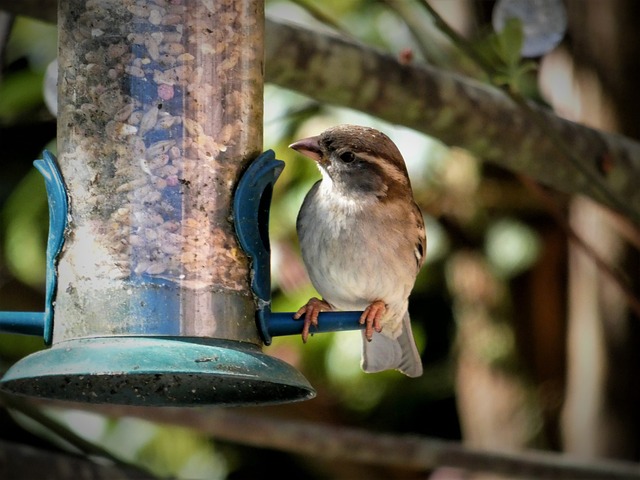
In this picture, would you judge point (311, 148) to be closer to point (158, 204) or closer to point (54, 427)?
point (158, 204)

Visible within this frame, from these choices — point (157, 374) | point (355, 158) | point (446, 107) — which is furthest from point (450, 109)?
point (157, 374)

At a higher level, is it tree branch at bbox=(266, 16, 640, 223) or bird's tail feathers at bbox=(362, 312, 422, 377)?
tree branch at bbox=(266, 16, 640, 223)

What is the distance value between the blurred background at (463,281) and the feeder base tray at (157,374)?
224cm

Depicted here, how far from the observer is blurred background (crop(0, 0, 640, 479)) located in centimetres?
635

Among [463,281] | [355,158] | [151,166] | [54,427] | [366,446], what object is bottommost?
[366,446]

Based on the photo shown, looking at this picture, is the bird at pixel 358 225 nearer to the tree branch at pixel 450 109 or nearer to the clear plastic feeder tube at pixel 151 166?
the tree branch at pixel 450 109

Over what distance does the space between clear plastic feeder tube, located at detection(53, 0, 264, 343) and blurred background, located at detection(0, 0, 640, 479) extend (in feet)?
6.90

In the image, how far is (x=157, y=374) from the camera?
11.9 ft

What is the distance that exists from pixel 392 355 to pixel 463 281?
6.69 ft

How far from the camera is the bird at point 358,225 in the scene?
473 cm

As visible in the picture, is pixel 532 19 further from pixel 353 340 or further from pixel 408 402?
pixel 408 402

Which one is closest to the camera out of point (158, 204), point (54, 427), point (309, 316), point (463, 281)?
point (158, 204)

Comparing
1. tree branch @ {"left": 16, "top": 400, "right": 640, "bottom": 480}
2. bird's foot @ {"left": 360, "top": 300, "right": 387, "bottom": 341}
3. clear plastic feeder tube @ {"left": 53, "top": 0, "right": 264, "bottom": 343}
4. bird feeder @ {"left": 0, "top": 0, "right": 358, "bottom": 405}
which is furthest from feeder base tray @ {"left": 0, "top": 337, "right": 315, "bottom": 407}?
tree branch @ {"left": 16, "top": 400, "right": 640, "bottom": 480}

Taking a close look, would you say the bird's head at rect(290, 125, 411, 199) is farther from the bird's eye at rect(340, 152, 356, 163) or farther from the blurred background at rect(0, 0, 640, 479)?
the blurred background at rect(0, 0, 640, 479)
